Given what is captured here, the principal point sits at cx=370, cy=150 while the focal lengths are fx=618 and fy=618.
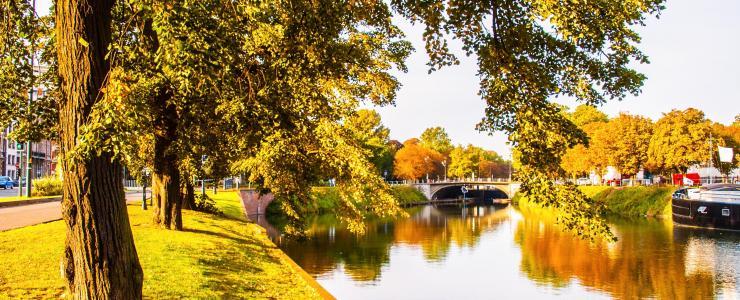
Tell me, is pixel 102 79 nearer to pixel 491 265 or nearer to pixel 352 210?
pixel 352 210

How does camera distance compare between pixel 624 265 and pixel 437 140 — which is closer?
pixel 624 265

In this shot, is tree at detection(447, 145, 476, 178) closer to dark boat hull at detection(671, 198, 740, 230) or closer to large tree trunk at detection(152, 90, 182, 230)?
dark boat hull at detection(671, 198, 740, 230)

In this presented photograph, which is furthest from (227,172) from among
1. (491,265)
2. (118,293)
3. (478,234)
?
(478,234)

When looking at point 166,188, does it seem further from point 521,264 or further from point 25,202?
point 521,264

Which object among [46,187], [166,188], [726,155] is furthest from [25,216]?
[726,155]

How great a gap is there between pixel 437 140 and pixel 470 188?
26508 millimetres

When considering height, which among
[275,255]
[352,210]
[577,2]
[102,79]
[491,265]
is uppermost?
[577,2]

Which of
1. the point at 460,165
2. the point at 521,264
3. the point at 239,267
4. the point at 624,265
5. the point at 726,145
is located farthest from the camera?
the point at 460,165

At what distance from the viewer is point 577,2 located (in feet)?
23.2

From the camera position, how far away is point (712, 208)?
156 ft

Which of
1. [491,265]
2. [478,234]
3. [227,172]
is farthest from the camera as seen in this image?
[478,234]

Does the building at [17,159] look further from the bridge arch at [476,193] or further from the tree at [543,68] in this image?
the tree at [543,68]

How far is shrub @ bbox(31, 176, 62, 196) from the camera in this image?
34094 mm

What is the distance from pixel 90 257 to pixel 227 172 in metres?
19.2
